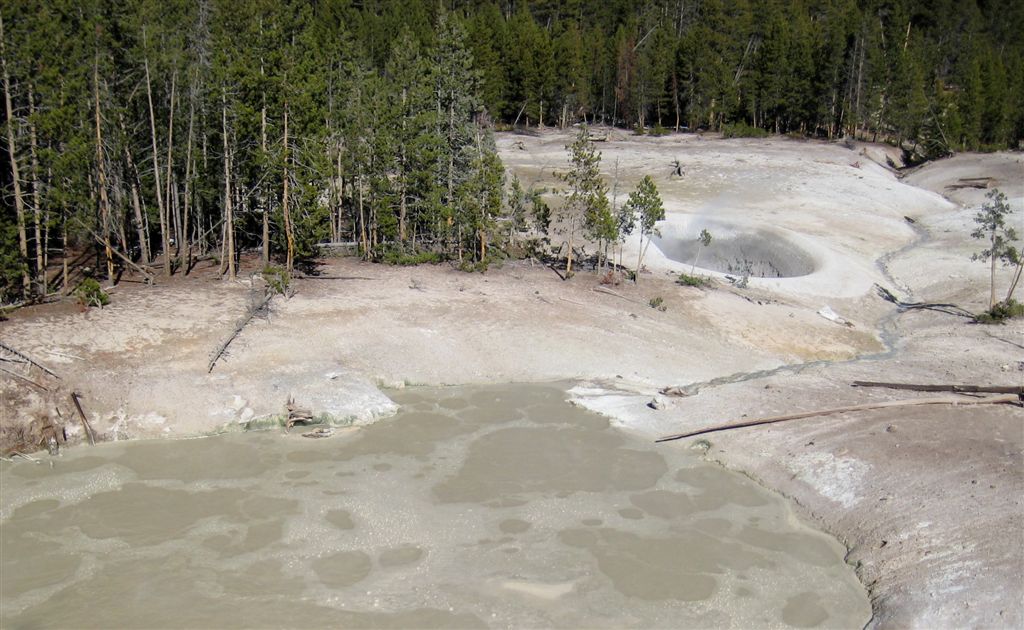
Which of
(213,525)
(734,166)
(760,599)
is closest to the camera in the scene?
(760,599)

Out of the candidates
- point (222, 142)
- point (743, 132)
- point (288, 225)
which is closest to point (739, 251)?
point (288, 225)

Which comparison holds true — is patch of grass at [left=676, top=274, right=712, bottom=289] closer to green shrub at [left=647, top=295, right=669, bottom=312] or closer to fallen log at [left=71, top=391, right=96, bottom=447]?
green shrub at [left=647, top=295, right=669, bottom=312]

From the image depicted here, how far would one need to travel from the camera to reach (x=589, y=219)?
3167 cm

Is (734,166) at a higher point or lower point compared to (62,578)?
higher

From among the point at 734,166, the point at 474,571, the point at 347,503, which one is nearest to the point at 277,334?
the point at 347,503

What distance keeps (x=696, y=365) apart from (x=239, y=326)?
13.7m

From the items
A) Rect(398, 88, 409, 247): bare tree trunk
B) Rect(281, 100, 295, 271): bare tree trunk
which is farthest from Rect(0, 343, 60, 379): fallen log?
Rect(398, 88, 409, 247): bare tree trunk

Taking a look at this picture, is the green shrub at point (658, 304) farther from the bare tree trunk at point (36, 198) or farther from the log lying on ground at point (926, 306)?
the bare tree trunk at point (36, 198)

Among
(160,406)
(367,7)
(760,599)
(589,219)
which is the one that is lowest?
(760,599)

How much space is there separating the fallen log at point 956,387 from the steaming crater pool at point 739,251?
15.9 metres

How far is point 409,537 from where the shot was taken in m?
15.3

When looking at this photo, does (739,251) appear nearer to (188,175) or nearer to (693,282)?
(693,282)

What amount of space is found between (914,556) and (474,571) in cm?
793

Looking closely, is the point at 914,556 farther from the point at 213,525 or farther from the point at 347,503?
the point at 213,525
